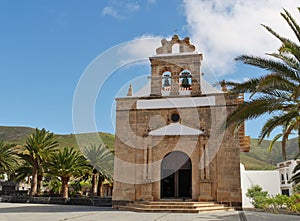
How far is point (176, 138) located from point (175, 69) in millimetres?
3238

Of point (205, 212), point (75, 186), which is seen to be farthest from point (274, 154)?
point (205, 212)

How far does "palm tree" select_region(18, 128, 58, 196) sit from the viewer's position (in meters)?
22.9

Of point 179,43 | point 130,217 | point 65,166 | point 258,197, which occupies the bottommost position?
point 130,217

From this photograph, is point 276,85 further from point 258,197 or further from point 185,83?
point 258,197

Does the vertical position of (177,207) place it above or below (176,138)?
below

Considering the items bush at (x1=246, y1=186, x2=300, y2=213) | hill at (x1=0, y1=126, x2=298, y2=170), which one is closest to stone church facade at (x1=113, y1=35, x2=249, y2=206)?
bush at (x1=246, y1=186, x2=300, y2=213)

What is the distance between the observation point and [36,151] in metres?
23.1

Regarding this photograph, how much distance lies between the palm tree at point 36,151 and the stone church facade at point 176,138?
421 inches

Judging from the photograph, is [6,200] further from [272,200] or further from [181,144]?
[272,200]

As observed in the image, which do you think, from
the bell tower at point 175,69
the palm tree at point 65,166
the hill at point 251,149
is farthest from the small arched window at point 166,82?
the hill at point 251,149

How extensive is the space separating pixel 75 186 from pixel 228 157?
69.9 ft

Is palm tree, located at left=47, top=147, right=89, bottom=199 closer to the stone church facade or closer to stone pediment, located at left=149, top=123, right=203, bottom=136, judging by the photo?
the stone church facade

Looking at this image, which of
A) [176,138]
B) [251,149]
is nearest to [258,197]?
[176,138]

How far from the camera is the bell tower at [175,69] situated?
14641mm
